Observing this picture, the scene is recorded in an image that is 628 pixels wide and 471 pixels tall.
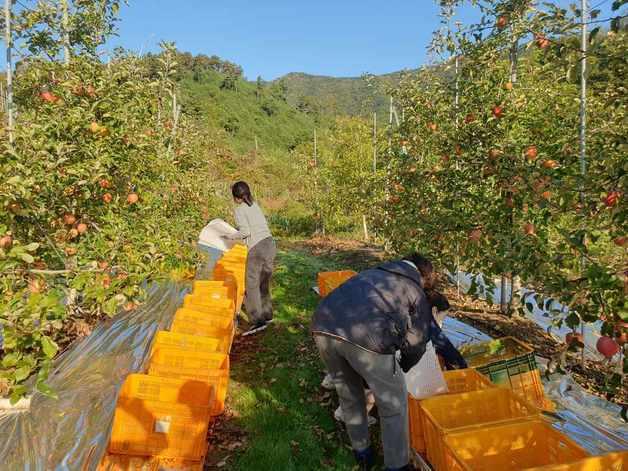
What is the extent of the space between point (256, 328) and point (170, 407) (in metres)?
3.12

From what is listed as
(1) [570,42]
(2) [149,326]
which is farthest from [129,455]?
(1) [570,42]

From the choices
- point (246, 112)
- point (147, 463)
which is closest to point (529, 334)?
point (147, 463)

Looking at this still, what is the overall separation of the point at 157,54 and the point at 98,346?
5.17 meters

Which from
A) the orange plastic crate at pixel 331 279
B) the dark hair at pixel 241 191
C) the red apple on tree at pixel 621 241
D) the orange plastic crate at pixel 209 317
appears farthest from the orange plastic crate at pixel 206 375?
the orange plastic crate at pixel 331 279

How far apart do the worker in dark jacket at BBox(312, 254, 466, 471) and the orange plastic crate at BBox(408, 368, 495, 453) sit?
1.08 ft

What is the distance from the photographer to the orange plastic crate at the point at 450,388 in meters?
3.48

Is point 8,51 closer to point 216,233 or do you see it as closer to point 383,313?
point 216,233

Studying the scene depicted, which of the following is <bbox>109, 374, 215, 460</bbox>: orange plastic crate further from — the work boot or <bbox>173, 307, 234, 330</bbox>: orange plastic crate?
<bbox>173, 307, 234, 330</bbox>: orange plastic crate

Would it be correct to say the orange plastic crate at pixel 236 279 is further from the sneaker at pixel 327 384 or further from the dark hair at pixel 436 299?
the dark hair at pixel 436 299

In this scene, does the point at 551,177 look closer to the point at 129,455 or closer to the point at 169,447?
the point at 169,447

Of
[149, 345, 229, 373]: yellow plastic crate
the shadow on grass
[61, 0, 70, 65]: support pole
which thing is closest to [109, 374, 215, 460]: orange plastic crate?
the shadow on grass

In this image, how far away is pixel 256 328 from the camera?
6.47 m

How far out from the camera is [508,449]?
10.4 feet

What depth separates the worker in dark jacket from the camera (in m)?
3.06
